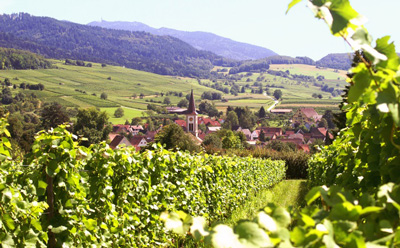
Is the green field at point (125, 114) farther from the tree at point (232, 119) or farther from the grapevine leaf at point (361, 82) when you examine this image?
the grapevine leaf at point (361, 82)

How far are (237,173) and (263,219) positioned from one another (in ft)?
32.5

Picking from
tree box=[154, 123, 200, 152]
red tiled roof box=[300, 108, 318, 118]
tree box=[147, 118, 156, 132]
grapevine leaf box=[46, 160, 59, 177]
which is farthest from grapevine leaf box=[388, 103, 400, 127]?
red tiled roof box=[300, 108, 318, 118]

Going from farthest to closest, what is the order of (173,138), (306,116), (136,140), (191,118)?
(306,116)
(191,118)
(136,140)
(173,138)

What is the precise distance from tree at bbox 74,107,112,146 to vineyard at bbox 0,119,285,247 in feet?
191

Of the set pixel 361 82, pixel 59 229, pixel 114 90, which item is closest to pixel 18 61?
pixel 114 90

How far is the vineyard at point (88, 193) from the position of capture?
299 cm

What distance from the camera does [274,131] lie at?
103 meters

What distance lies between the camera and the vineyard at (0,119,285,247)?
2.99 meters

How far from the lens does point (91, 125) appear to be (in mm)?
64188

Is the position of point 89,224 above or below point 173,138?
above

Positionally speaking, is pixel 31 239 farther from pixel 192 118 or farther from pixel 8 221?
pixel 192 118

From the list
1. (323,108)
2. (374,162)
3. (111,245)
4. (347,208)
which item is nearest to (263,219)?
(347,208)

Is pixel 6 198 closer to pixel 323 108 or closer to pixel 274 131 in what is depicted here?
pixel 274 131

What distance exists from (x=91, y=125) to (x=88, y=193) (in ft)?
206
